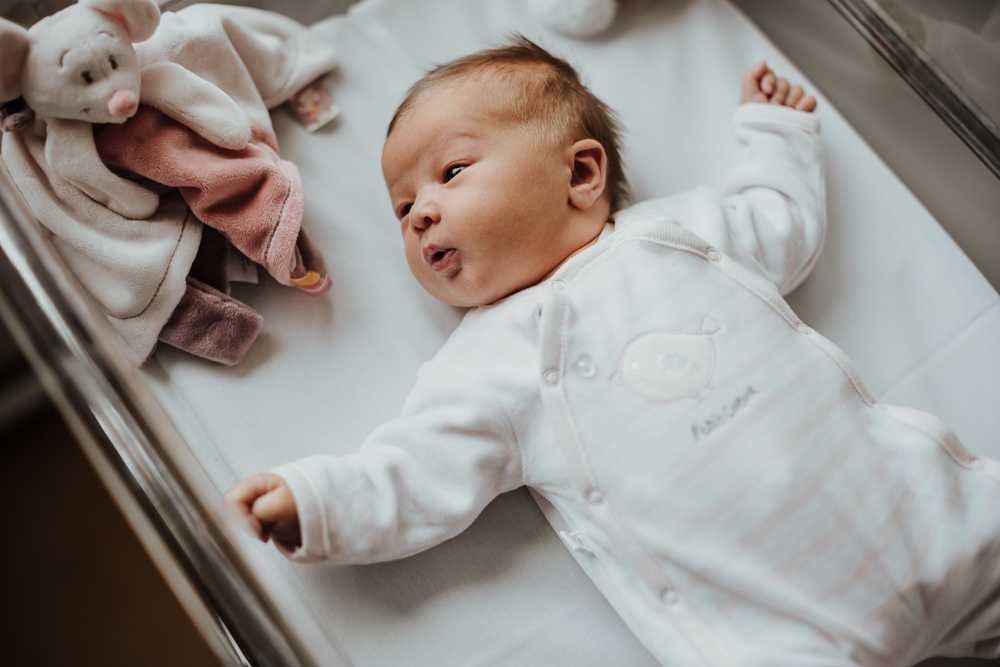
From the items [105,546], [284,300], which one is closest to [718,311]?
[284,300]

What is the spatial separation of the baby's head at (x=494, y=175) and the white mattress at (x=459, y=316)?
160mm

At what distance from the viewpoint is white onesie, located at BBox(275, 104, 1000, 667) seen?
2.52ft

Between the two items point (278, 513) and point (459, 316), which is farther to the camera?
point (459, 316)

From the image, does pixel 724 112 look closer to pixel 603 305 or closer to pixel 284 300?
pixel 603 305

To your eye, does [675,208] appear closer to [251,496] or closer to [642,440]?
[642,440]

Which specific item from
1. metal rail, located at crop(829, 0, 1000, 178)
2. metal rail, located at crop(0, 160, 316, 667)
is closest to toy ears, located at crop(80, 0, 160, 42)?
metal rail, located at crop(0, 160, 316, 667)

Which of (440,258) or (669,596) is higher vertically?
(440,258)

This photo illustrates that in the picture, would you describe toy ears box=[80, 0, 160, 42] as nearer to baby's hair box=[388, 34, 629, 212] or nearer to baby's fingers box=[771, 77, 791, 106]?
baby's hair box=[388, 34, 629, 212]

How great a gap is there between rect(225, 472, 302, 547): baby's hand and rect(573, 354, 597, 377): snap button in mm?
345

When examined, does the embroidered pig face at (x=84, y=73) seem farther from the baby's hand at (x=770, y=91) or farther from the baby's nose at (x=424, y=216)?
the baby's hand at (x=770, y=91)

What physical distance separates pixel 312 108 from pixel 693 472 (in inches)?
31.2

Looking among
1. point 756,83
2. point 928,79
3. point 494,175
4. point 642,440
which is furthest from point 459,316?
point 928,79

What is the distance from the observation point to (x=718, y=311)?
85 centimetres

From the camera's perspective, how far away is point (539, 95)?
36.3 inches
